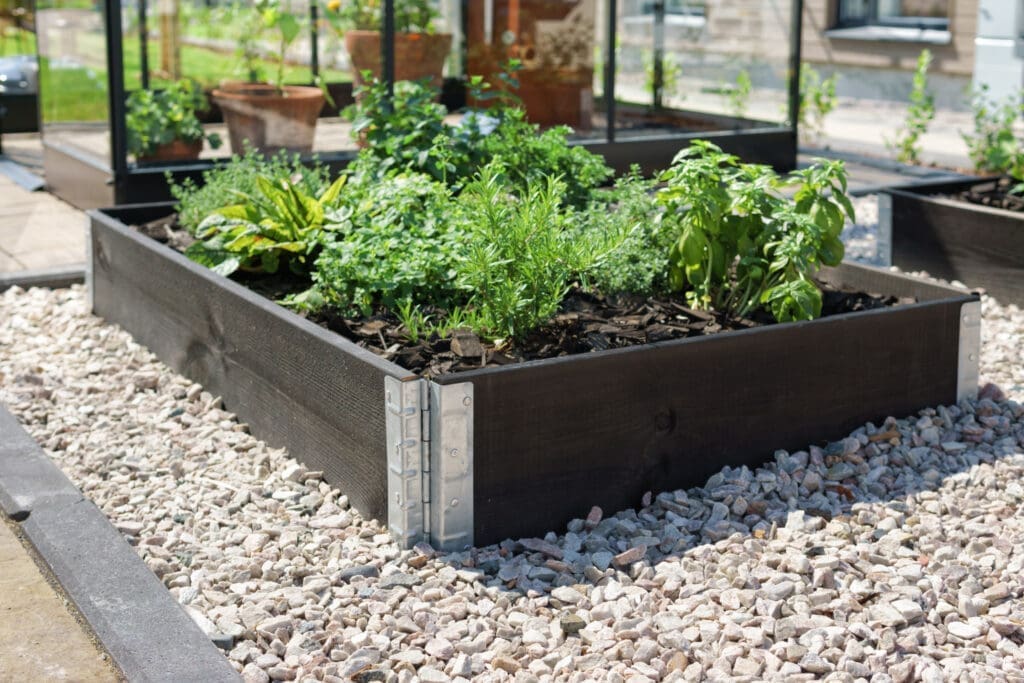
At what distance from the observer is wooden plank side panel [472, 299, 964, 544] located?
3545 mm

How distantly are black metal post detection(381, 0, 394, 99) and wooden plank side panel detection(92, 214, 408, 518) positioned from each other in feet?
9.14

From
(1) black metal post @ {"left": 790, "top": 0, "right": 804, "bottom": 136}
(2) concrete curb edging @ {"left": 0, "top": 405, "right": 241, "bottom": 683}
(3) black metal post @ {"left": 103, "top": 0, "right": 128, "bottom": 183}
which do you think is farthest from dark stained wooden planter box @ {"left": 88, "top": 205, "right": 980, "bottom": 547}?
(1) black metal post @ {"left": 790, "top": 0, "right": 804, "bottom": 136}

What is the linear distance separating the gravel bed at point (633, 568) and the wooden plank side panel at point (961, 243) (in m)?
1.62

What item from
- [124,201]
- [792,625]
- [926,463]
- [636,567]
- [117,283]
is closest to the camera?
[792,625]

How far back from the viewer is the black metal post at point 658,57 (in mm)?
8781

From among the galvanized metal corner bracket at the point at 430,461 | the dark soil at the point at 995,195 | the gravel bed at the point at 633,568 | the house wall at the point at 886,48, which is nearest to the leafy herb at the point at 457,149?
the gravel bed at the point at 633,568

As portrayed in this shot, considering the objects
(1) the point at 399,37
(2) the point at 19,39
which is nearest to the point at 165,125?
(1) the point at 399,37

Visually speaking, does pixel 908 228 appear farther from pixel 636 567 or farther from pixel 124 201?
pixel 124 201

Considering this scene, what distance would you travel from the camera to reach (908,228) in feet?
21.2

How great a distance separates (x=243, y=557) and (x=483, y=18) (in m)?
5.58

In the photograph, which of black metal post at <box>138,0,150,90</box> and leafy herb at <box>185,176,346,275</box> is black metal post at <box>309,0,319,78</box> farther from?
leafy herb at <box>185,176,346,275</box>

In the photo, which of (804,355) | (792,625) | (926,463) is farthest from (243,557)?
(926,463)

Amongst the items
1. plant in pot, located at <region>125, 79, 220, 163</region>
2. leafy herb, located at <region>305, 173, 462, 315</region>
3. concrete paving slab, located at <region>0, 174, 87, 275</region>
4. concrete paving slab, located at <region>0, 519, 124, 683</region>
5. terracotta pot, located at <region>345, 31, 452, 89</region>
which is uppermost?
terracotta pot, located at <region>345, 31, 452, 89</region>

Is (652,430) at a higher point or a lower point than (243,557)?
higher
